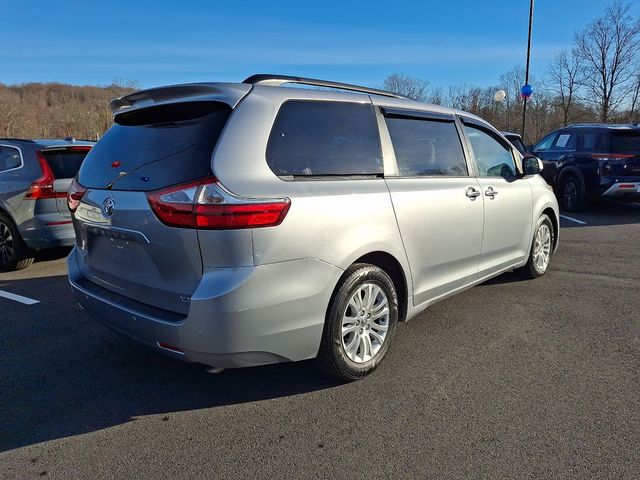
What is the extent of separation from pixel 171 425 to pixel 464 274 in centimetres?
261

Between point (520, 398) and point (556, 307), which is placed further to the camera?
point (556, 307)

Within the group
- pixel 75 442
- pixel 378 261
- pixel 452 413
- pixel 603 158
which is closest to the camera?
pixel 75 442

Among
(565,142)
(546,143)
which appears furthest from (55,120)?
(565,142)

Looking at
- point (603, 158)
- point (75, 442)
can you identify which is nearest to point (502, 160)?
point (75, 442)

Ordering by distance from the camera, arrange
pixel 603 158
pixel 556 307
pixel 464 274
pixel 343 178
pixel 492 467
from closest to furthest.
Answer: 1. pixel 492 467
2. pixel 343 178
3. pixel 464 274
4. pixel 556 307
5. pixel 603 158

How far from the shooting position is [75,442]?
2574 millimetres

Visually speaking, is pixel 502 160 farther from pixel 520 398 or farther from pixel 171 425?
pixel 171 425

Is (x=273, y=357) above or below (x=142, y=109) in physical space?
below

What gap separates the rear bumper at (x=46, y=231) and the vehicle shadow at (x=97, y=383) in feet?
6.33

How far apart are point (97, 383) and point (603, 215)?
10888mm

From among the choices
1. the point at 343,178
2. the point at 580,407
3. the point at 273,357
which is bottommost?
the point at 580,407

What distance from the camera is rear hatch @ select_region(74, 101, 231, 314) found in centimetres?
255

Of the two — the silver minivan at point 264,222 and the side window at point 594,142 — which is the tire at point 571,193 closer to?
the side window at point 594,142

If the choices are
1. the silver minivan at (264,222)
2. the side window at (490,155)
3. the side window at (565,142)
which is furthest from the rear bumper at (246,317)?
the side window at (565,142)
